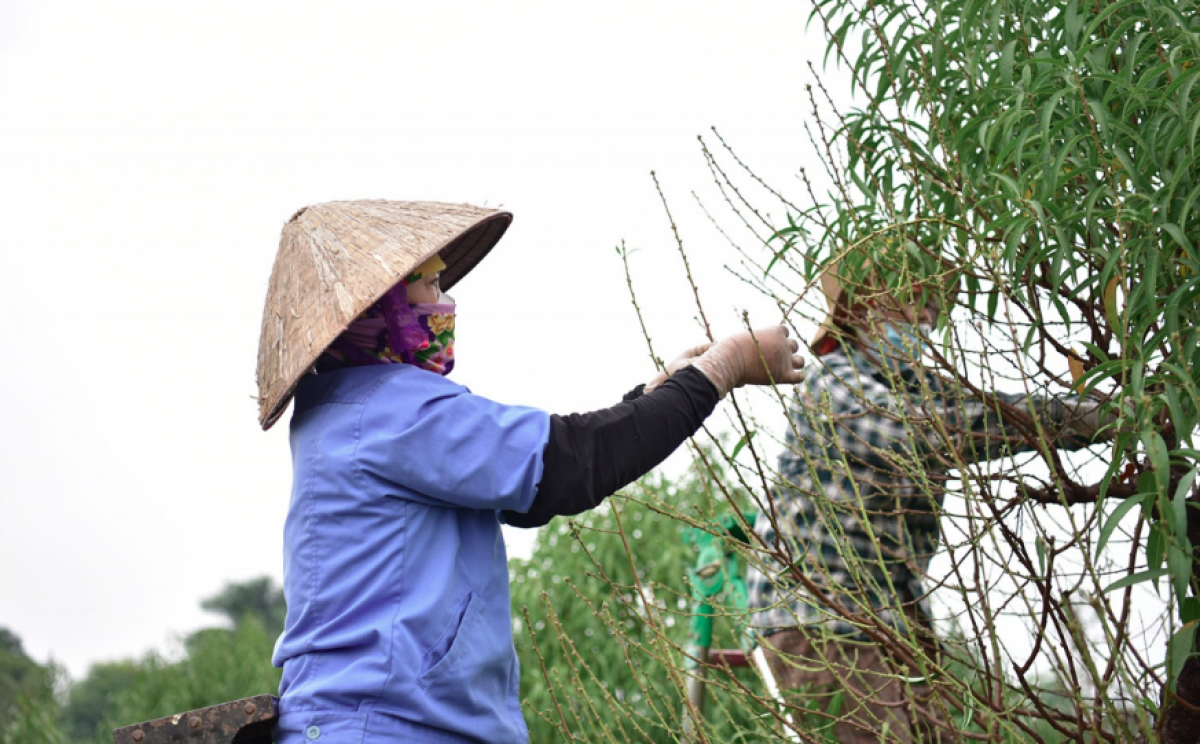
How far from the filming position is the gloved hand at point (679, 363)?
2017mm

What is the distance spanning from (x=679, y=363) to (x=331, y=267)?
65 cm

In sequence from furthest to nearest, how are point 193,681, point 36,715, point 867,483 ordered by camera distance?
point 193,681
point 36,715
point 867,483

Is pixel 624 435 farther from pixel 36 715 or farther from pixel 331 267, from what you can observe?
pixel 36 715

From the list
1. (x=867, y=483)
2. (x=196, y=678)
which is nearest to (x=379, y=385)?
(x=867, y=483)

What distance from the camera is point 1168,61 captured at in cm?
176

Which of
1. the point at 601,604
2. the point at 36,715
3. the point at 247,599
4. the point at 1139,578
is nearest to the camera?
the point at 1139,578

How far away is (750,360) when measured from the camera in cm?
200

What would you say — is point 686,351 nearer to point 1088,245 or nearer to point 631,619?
point 1088,245

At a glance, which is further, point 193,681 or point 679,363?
point 193,681

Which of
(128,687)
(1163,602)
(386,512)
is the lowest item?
(128,687)

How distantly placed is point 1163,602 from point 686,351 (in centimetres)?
100

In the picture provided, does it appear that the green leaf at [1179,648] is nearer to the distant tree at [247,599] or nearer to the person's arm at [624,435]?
the person's arm at [624,435]

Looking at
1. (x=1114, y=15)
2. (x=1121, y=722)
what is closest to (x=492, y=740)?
(x=1121, y=722)

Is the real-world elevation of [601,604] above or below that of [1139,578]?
below
